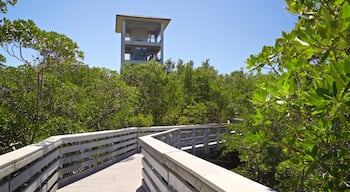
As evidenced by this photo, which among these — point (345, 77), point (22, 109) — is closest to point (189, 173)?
point (345, 77)

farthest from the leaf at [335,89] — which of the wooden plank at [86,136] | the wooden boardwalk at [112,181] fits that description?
the wooden plank at [86,136]

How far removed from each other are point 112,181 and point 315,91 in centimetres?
501

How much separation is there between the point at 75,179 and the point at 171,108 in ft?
35.0

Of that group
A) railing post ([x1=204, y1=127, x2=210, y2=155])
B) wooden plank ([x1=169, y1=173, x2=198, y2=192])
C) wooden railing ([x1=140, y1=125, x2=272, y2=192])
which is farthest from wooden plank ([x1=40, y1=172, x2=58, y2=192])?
railing post ([x1=204, y1=127, x2=210, y2=155])

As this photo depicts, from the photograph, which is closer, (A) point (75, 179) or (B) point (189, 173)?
(B) point (189, 173)

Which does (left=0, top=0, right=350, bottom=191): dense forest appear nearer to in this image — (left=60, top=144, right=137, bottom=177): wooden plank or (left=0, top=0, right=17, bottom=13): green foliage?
(left=0, top=0, right=17, bottom=13): green foliage

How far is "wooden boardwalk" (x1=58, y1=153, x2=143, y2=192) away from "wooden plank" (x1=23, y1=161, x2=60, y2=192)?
53cm

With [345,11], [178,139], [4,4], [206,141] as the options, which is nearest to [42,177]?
[4,4]

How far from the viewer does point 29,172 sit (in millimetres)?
3133

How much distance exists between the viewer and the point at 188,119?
580 inches

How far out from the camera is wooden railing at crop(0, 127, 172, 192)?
2738 mm

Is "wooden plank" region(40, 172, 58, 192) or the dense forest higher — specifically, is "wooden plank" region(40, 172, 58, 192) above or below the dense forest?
below

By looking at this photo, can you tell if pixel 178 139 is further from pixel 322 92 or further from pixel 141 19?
pixel 141 19

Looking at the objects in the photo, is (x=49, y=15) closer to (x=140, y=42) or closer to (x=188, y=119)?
(x=188, y=119)
